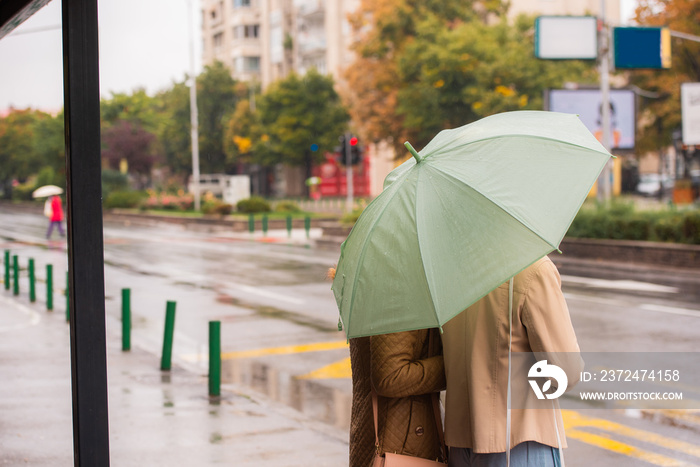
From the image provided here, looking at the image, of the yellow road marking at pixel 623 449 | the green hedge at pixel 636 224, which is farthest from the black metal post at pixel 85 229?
the green hedge at pixel 636 224

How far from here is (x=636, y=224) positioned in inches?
791

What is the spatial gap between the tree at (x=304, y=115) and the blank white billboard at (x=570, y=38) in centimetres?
3117

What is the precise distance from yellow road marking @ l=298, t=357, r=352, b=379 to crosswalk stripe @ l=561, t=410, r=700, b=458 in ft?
8.30

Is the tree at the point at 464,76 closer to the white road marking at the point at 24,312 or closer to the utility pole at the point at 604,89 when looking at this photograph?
the utility pole at the point at 604,89

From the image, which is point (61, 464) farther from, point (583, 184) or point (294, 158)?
point (294, 158)

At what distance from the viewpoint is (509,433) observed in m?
2.55

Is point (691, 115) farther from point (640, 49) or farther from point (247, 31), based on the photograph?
point (247, 31)

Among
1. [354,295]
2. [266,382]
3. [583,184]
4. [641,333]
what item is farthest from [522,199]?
[641,333]

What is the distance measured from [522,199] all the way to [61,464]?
436 cm

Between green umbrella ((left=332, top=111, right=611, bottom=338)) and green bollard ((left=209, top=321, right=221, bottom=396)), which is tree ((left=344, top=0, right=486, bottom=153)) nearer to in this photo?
green bollard ((left=209, top=321, right=221, bottom=396))

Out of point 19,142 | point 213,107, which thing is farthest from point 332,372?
point 19,142

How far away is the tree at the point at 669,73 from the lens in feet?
124

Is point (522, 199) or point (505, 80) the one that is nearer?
point (522, 199)

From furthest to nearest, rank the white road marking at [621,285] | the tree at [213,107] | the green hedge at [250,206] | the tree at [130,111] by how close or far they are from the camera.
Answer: the tree at [130,111]
the tree at [213,107]
the green hedge at [250,206]
the white road marking at [621,285]
